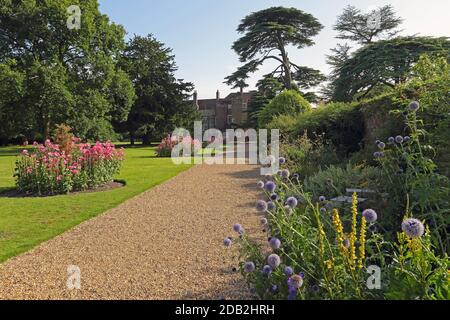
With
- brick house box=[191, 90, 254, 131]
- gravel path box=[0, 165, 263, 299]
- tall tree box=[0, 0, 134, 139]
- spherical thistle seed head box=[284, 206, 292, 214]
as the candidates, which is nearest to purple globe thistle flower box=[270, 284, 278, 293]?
spherical thistle seed head box=[284, 206, 292, 214]

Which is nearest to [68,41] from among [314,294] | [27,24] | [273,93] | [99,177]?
[27,24]

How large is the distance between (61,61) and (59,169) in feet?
67.0

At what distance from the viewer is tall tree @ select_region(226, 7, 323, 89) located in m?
25.1

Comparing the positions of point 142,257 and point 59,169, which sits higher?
point 59,169

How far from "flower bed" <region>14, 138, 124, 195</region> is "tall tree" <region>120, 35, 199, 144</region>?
2470 cm

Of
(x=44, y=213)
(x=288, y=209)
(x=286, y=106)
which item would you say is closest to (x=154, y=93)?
(x=286, y=106)

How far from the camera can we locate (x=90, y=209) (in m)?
6.74

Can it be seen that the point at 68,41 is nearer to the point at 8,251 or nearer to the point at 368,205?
the point at 8,251

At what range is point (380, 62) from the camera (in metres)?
18.5

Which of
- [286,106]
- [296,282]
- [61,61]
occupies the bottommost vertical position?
→ [296,282]

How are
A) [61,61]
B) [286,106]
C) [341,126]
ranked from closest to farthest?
[341,126] → [286,106] → [61,61]

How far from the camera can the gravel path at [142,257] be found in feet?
10.8

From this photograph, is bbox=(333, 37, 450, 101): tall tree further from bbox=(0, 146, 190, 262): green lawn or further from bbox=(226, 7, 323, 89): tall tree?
bbox=(0, 146, 190, 262): green lawn

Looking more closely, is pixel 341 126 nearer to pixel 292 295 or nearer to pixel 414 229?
pixel 292 295
